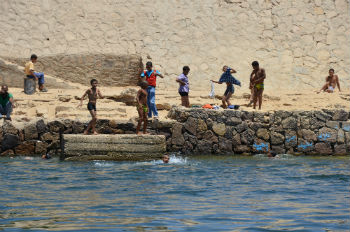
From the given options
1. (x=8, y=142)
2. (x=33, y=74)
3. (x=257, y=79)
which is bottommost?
(x=8, y=142)

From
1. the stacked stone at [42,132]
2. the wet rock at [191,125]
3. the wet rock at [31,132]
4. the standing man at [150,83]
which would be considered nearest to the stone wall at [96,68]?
the standing man at [150,83]

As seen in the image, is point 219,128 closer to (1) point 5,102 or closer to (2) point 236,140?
(2) point 236,140

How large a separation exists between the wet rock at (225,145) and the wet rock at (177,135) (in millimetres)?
932

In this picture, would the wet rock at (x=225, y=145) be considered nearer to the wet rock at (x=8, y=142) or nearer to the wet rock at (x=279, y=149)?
the wet rock at (x=279, y=149)

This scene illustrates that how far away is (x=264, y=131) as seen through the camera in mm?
14562

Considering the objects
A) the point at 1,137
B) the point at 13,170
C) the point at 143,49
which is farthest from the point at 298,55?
the point at 13,170

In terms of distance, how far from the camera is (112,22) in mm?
22109

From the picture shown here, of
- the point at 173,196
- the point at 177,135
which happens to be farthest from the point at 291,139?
the point at 173,196

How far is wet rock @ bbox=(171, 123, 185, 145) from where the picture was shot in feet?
46.5

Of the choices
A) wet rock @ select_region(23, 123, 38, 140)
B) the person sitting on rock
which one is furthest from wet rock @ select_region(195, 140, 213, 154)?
the person sitting on rock

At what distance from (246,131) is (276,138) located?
72 cm

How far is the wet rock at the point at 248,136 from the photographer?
14.5m

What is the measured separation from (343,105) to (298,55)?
556cm

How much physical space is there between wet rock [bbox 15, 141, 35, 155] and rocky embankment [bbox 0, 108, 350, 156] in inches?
10.2
